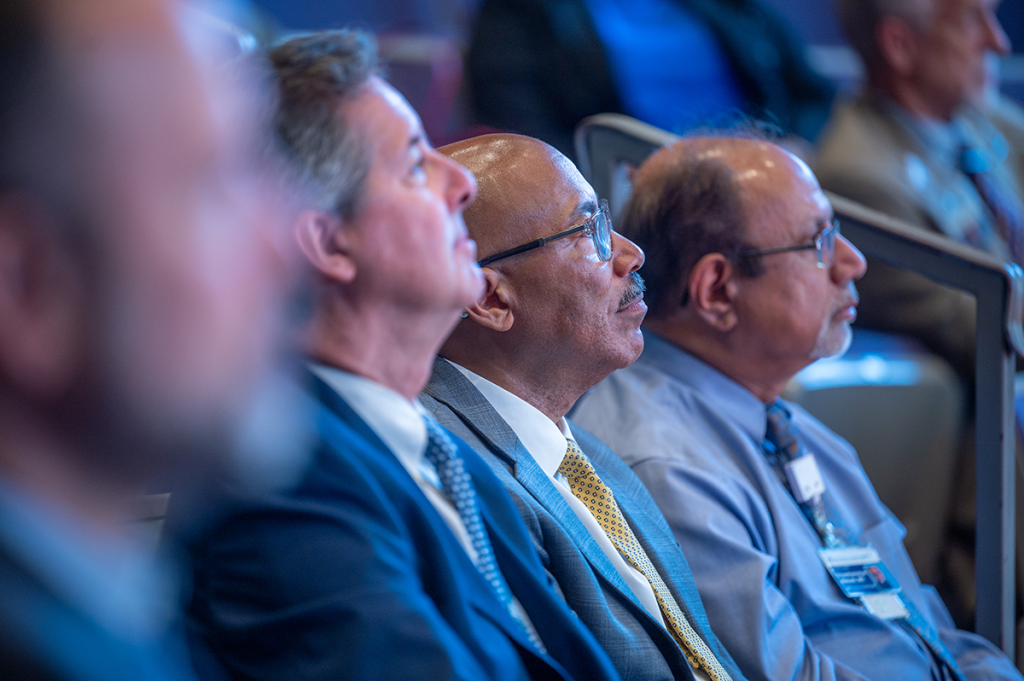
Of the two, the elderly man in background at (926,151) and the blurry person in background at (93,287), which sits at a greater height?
the blurry person in background at (93,287)

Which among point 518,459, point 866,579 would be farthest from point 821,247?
point 518,459

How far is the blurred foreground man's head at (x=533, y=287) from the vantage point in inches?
51.6

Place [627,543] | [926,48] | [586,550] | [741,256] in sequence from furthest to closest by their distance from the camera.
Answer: [926,48] < [741,256] < [627,543] < [586,550]

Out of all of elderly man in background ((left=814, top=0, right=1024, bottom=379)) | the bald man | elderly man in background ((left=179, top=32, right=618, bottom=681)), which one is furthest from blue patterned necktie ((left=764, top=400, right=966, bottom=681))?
elderly man in background ((left=814, top=0, right=1024, bottom=379))

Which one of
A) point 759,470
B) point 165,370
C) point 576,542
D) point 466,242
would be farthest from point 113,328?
point 759,470

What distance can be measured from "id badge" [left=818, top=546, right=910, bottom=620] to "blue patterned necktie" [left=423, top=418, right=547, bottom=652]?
79 cm

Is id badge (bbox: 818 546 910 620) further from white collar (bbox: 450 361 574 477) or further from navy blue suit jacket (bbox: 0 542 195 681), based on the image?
navy blue suit jacket (bbox: 0 542 195 681)

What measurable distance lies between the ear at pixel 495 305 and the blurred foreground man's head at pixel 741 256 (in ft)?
1.54

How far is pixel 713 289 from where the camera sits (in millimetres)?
1686

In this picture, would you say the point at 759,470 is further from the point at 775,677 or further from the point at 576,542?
the point at 576,542

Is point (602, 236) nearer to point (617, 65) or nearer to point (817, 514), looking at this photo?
point (817, 514)

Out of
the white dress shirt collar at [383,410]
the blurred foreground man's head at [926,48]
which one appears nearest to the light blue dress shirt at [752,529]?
the white dress shirt collar at [383,410]

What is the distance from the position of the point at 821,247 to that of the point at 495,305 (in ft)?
2.34

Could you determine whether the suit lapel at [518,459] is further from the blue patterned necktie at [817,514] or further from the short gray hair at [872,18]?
the short gray hair at [872,18]
